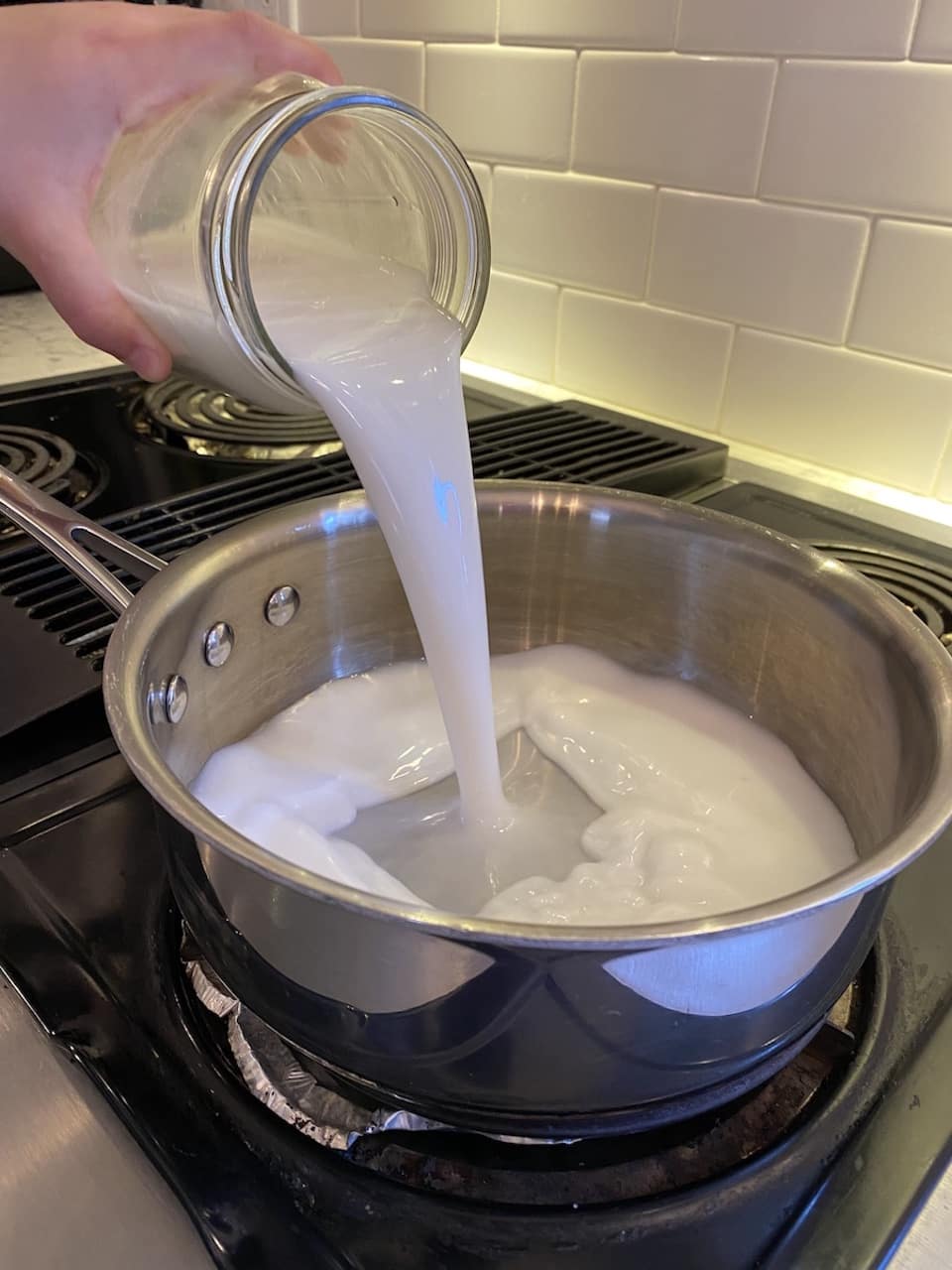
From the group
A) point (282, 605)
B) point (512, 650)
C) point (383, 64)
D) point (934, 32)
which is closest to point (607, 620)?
point (512, 650)

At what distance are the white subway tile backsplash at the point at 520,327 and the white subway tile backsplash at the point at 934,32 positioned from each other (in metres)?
0.35

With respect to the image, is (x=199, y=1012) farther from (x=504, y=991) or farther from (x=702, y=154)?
(x=702, y=154)

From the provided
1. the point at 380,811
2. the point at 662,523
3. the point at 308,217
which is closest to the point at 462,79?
the point at 308,217

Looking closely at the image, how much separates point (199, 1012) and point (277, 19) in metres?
1.02

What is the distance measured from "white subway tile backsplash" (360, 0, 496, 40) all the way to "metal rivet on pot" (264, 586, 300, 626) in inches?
22.9

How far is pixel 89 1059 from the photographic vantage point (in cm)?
35

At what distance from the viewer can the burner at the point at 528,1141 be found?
1.10 ft

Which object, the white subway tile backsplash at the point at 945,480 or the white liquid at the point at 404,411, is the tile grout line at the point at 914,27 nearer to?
the white subway tile backsplash at the point at 945,480

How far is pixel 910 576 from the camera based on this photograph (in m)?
0.66

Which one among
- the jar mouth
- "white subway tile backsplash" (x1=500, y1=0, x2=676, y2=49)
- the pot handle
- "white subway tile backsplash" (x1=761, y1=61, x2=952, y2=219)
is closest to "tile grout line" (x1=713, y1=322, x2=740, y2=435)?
"white subway tile backsplash" (x1=761, y1=61, x2=952, y2=219)

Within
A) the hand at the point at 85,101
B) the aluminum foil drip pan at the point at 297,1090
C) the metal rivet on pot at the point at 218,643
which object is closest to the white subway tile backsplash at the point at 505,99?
the hand at the point at 85,101

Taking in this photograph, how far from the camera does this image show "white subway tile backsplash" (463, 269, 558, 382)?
95 cm

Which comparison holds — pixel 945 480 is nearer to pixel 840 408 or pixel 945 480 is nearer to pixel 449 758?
pixel 840 408

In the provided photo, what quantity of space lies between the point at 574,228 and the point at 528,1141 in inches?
29.4
